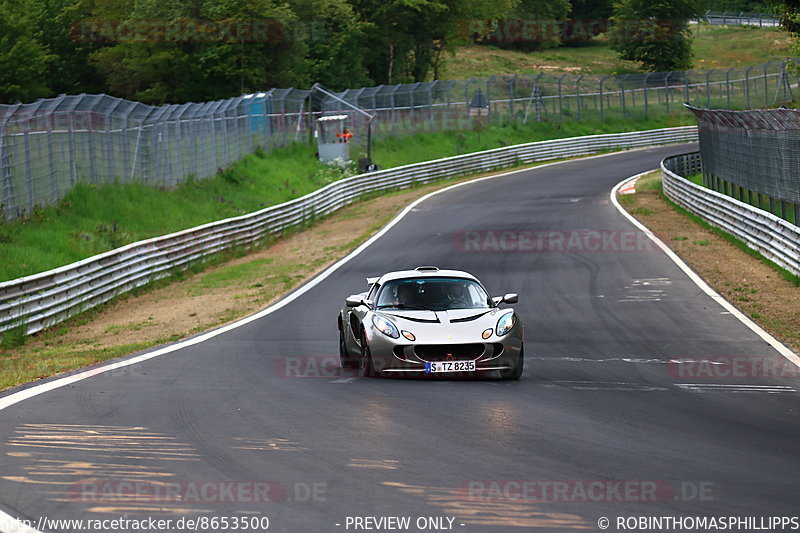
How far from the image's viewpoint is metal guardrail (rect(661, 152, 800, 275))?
827 inches

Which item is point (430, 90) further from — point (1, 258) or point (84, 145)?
point (1, 258)

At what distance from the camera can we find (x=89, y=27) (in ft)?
241

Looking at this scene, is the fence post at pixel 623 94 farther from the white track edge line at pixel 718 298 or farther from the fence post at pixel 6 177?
the fence post at pixel 6 177

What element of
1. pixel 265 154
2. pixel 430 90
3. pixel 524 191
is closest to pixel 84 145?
pixel 265 154

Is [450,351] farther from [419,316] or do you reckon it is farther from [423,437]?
[423,437]

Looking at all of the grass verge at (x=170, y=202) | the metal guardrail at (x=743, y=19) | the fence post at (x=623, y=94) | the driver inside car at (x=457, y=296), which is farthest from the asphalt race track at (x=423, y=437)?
the metal guardrail at (x=743, y=19)

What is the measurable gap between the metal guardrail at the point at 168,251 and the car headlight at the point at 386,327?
911 centimetres

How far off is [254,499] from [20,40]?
70.4 m

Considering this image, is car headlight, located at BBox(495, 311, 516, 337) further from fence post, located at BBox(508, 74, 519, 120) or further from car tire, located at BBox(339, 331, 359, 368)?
fence post, located at BBox(508, 74, 519, 120)

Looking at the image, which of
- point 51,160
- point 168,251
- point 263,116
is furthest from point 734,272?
point 263,116

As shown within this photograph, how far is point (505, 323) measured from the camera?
11984 mm

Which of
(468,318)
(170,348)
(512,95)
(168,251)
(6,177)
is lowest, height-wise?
(168,251)

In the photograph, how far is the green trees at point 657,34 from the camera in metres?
97.5

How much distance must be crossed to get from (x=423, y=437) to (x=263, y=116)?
38.8 metres
